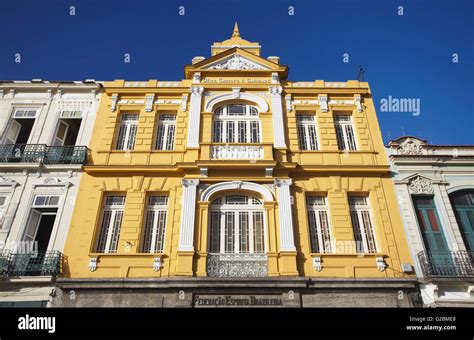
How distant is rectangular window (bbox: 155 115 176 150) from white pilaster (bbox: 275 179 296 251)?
4.54 m

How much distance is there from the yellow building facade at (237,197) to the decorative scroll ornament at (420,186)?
0.80 m

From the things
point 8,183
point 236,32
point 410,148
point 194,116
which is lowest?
point 8,183

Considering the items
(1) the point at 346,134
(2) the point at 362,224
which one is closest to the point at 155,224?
(2) the point at 362,224

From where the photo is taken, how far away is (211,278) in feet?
33.8

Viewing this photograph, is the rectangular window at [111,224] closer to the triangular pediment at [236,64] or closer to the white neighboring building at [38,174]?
the white neighboring building at [38,174]

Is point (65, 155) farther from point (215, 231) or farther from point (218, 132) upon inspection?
point (215, 231)

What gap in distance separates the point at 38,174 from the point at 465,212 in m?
14.9

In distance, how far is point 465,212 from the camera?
40.8 ft

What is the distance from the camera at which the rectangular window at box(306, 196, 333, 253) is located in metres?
11.7

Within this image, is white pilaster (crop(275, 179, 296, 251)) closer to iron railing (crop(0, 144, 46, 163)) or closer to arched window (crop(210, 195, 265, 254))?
arched window (crop(210, 195, 265, 254))

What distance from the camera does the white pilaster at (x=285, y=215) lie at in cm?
1123

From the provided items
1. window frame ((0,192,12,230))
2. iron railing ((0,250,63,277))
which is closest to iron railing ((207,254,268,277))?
iron railing ((0,250,63,277))
